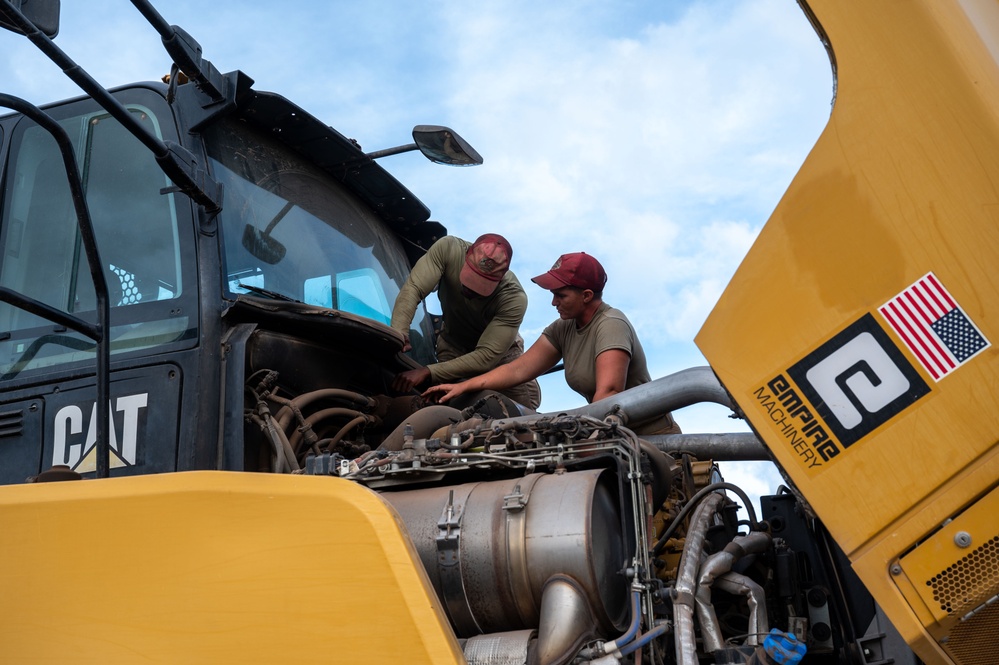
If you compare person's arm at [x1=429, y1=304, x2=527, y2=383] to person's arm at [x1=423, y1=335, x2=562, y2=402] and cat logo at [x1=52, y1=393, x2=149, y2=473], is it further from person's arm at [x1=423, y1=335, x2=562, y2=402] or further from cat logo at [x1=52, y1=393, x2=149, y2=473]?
cat logo at [x1=52, y1=393, x2=149, y2=473]

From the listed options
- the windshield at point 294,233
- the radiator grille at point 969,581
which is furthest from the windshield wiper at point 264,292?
the radiator grille at point 969,581

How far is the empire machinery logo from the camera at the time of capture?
6.91 ft

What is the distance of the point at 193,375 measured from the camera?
3.17 meters

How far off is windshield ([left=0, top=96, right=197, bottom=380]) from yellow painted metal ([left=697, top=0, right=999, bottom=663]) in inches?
73.8

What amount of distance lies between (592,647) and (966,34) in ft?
5.46

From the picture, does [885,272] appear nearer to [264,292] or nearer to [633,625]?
[633,625]

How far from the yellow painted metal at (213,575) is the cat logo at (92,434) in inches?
22.7

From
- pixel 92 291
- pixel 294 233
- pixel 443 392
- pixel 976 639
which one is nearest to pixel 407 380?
pixel 443 392

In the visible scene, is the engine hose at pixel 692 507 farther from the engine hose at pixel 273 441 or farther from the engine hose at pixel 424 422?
the engine hose at pixel 273 441

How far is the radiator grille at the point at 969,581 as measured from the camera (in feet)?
6.59

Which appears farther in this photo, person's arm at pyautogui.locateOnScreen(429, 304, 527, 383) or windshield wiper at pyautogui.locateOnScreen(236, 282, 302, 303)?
person's arm at pyautogui.locateOnScreen(429, 304, 527, 383)

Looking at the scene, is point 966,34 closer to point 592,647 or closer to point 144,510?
point 592,647

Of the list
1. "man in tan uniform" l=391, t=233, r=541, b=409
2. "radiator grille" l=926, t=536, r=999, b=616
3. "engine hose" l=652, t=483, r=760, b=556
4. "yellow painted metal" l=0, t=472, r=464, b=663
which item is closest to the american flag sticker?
"radiator grille" l=926, t=536, r=999, b=616

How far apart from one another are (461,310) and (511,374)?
1.73 feet
